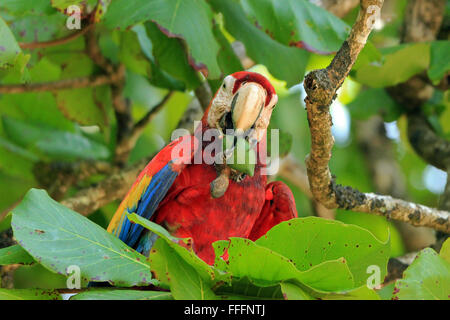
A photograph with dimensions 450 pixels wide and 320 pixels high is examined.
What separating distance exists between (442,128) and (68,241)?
2.82m

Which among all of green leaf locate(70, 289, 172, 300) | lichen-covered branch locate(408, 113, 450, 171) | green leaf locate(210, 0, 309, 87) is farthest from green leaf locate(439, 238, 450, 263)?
lichen-covered branch locate(408, 113, 450, 171)

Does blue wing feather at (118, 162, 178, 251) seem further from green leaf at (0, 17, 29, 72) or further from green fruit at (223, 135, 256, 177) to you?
green leaf at (0, 17, 29, 72)

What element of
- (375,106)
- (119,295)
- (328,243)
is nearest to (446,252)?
(328,243)

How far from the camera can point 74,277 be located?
4.74 feet

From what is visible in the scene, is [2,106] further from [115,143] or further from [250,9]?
[250,9]

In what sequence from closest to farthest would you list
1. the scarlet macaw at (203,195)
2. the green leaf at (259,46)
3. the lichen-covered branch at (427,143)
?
the scarlet macaw at (203,195)
the green leaf at (259,46)
the lichen-covered branch at (427,143)

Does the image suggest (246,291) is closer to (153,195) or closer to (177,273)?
(177,273)

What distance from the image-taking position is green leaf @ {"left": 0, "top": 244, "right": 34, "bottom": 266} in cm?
150

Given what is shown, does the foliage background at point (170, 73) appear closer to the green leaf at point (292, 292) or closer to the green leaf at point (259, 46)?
the green leaf at point (259, 46)

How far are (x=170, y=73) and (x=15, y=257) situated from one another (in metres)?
1.45

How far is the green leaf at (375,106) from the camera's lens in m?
3.62

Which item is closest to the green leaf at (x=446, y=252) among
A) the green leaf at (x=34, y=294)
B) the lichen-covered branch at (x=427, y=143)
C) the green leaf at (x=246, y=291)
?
the green leaf at (x=246, y=291)

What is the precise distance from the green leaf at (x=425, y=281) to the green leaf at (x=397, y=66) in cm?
163
